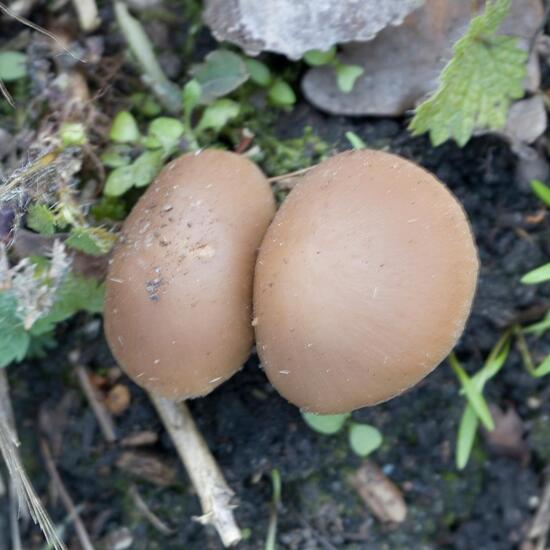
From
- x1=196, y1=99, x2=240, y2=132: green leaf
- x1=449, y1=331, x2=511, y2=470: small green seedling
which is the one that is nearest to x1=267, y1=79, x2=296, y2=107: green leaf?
x1=196, y1=99, x2=240, y2=132: green leaf

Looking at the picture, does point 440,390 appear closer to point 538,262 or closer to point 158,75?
point 538,262

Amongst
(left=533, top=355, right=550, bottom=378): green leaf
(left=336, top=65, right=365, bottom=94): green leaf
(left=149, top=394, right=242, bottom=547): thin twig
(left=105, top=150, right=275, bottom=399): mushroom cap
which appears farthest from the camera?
(left=336, top=65, right=365, bottom=94): green leaf

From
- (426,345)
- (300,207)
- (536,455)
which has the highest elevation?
(300,207)

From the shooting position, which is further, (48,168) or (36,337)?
(36,337)

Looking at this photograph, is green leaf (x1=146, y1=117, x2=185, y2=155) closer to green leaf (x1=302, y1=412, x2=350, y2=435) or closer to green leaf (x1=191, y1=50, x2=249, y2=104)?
green leaf (x1=191, y1=50, x2=249, y2=104)

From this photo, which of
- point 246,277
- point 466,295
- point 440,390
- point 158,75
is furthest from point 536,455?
point 158,75

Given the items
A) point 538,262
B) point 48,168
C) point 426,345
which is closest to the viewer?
point 426,345
